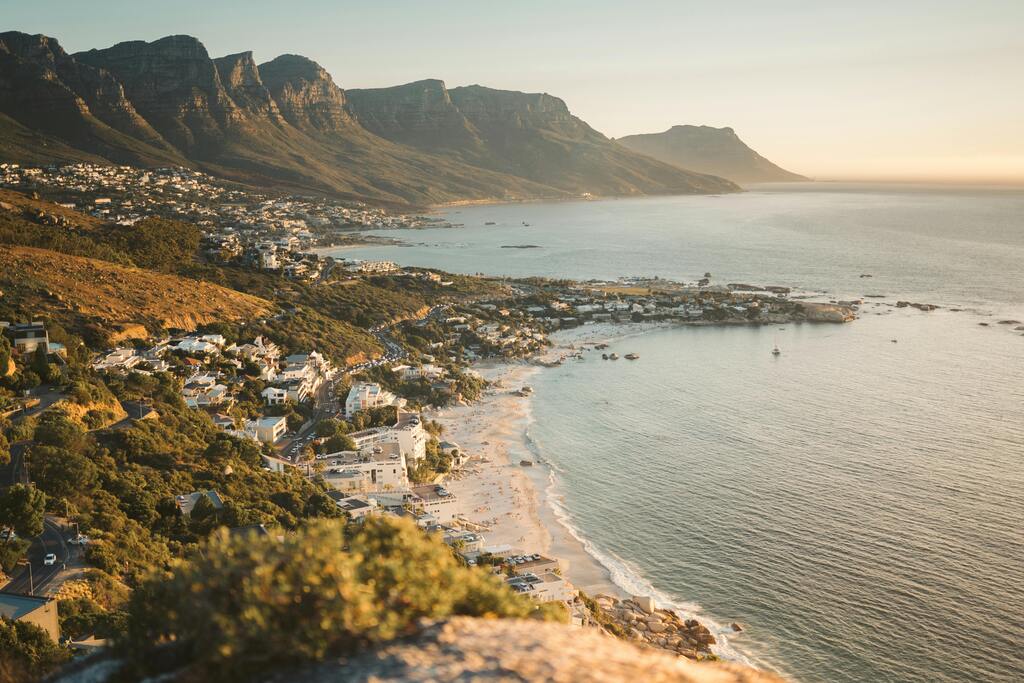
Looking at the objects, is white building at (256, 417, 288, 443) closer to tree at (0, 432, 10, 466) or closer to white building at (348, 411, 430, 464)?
white building at (348, 411, 430, 464)

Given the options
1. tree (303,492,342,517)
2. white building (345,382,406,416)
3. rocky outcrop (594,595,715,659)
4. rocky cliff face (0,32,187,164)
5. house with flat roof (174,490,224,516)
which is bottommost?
rocky outcrop (594,595,715,659)

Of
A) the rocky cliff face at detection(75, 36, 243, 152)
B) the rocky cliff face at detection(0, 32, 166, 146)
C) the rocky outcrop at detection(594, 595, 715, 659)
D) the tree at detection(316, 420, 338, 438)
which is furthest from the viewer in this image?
the rocky cliff face at detection(75, 36, 243, 152)

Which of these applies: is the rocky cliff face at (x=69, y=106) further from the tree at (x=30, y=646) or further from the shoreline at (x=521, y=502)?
the tree at (x=30, y=646)

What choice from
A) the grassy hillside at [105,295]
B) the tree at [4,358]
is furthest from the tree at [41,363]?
the grassy hillside at [105,295]

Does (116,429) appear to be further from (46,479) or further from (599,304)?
(599,304)

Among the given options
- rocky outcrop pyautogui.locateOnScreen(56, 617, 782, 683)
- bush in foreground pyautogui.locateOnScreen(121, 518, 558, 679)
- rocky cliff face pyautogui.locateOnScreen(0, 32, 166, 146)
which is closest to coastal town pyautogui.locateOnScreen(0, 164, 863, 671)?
bush in foreground pyautogui.locateOnScreen(121, 518, 558, 679)

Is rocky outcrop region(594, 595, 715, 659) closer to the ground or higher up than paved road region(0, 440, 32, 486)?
closer to the ground

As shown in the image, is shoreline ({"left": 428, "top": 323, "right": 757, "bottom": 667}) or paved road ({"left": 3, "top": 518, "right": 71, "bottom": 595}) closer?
paved road ({"left": 3, "top": 518, "right": 71, "bottom": 595})

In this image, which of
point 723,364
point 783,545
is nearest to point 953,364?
point 723,364
